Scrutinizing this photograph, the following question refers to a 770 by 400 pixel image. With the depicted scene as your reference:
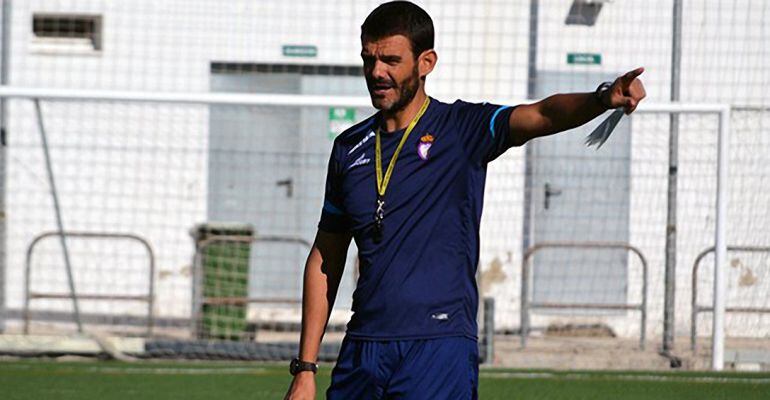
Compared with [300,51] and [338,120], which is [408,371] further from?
[300,51]

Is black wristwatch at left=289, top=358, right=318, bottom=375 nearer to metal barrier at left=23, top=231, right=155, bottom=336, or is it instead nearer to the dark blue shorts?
the dark blue shorts

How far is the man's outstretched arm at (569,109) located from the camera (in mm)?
3775

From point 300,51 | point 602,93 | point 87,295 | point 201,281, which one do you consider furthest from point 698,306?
point 602,93

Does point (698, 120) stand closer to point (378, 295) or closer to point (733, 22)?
point (733, 22)

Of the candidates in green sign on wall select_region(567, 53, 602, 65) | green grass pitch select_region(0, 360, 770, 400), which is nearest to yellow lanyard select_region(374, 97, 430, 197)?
green grass pitch select_region(0, 360, 770, 400)

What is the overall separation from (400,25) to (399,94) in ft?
0.66

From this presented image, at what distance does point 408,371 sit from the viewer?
4031 mm

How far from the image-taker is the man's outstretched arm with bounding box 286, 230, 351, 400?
171 inches

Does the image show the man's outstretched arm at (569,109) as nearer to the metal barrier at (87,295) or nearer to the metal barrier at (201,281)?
the metal barrier at (201,281)

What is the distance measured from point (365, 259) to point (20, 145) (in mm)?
9960

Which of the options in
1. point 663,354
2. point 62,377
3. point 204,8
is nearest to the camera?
point 62,377

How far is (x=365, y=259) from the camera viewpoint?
4.21m

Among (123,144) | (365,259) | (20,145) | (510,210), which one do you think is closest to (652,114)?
(510,210)

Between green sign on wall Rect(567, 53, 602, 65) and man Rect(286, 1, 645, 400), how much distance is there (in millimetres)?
8702
